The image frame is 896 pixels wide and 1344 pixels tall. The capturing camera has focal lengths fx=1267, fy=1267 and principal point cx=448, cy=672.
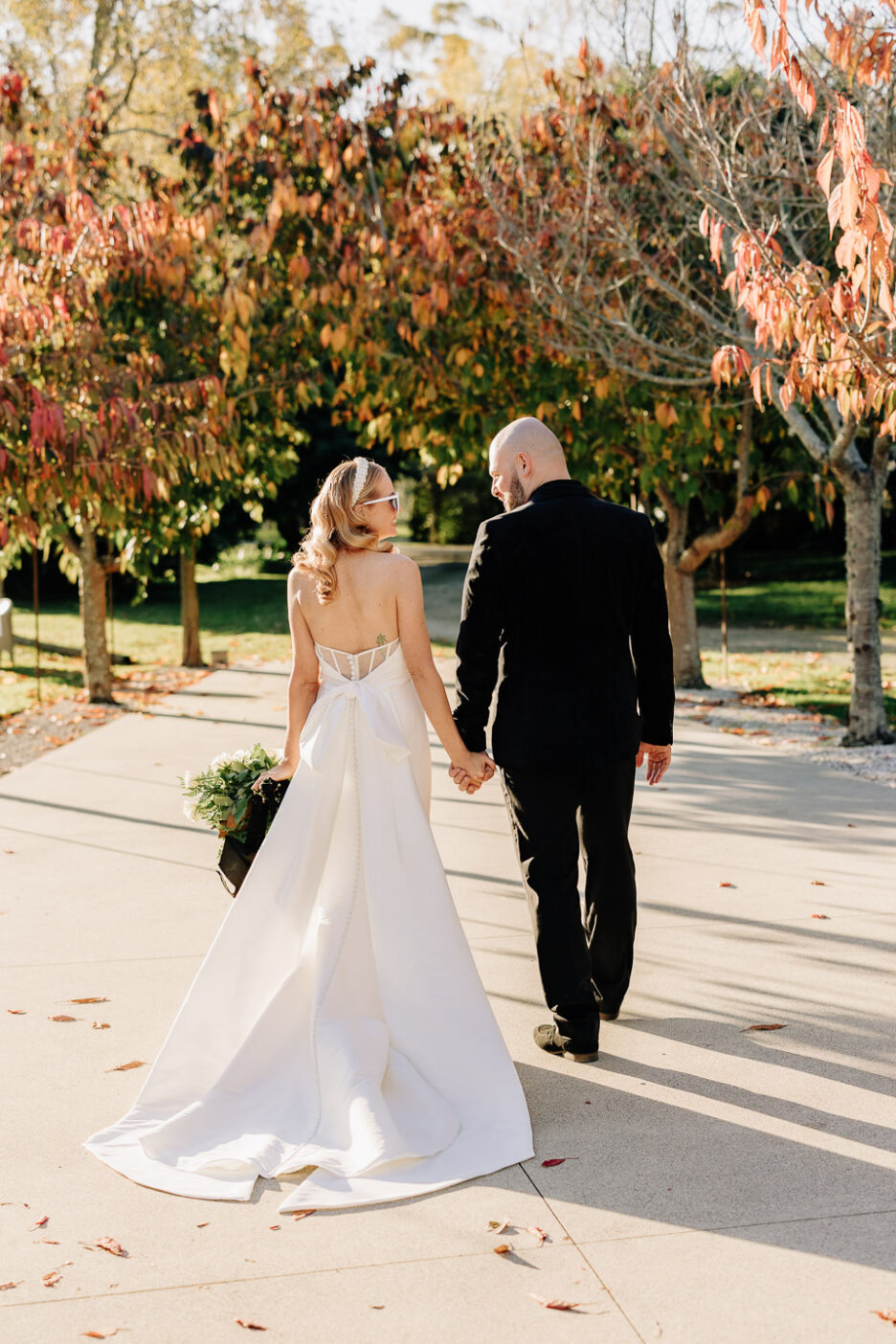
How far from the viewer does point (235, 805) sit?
4531mm

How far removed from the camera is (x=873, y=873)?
6461mm

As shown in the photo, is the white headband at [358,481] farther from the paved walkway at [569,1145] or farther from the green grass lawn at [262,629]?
the green grass lawn at [262,629]

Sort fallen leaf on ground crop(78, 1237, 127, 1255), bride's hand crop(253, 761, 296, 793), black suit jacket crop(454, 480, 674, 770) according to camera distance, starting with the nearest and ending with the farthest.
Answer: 1. fallen leaf on ground crop(78, 1237, 127, 1255)
2. black suit jacket crop(454, 480, 674, 770)
3. bride's hand crop(253, 761, 296, 793)

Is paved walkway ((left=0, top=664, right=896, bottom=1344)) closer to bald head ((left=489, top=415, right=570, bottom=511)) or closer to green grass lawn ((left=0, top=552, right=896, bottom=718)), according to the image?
bald head ((left=489, top=415, right=570, bottom=511))

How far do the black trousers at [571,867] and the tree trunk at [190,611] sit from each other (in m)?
11.5

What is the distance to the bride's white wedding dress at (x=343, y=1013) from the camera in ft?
11.7

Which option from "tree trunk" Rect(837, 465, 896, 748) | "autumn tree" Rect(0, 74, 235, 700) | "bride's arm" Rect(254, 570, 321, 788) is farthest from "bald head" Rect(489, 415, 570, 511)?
"tree trunk" Rect(837, 465, 896, 748)

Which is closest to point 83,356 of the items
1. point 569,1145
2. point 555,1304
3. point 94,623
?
point 94,623

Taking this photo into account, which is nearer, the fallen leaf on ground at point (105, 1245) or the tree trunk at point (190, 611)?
the fallen leaf on ground at point (105, 1245)

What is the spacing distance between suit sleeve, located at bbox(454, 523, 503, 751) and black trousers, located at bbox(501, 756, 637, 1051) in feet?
0.80

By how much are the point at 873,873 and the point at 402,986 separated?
3.41 meters

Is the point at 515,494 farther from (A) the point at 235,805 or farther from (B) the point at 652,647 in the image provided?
(A) the point at 235,805

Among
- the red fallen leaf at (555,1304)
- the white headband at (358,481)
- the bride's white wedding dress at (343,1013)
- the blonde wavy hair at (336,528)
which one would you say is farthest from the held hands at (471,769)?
the red fallen leaf at (555,1304)

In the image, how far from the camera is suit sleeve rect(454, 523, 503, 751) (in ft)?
13.8
